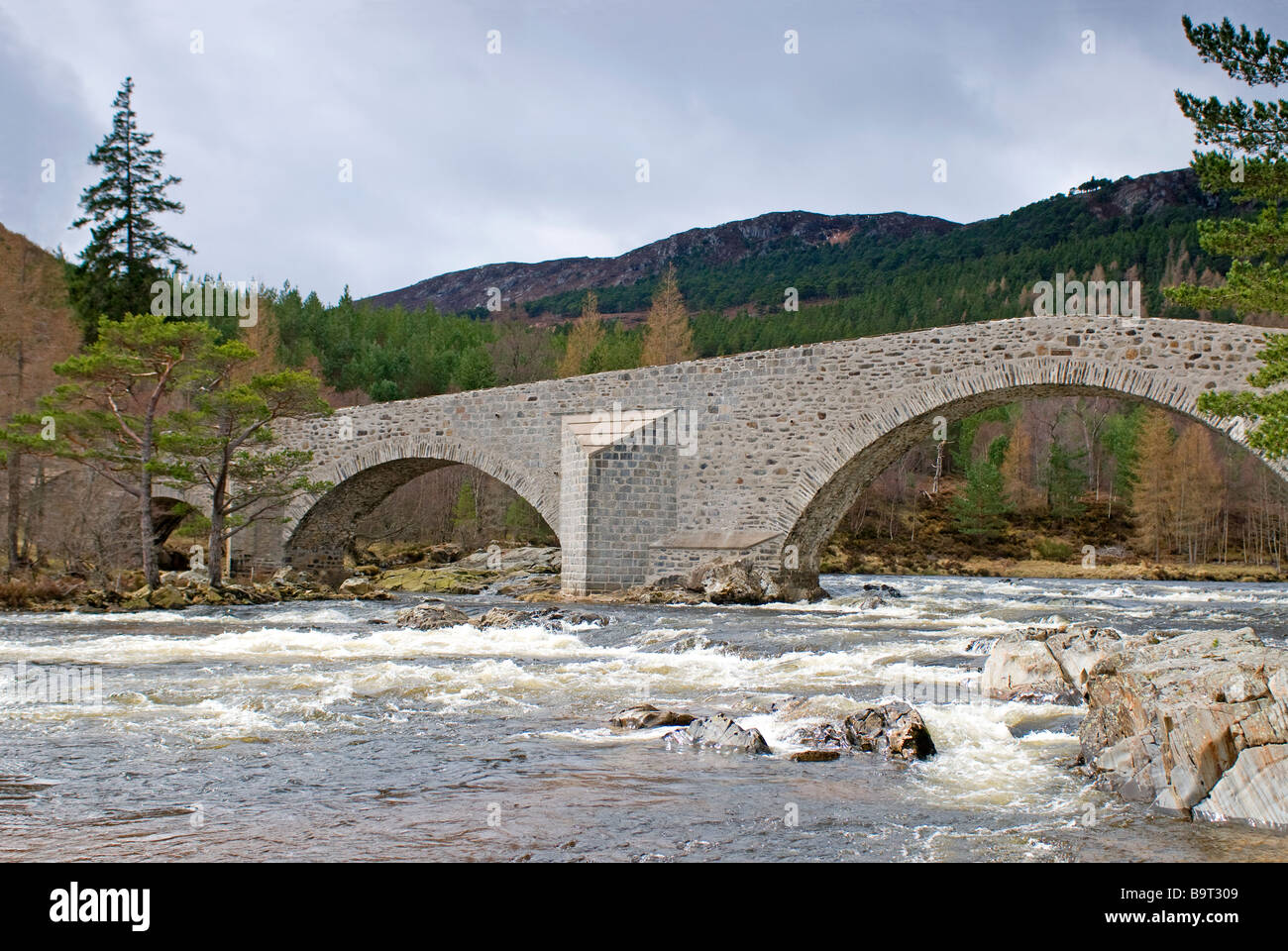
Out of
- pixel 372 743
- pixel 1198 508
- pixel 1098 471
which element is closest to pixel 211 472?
pixel 372 743

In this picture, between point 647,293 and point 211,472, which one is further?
point 647,293

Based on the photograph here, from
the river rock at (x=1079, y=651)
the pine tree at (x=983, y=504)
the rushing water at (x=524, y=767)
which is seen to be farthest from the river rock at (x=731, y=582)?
the pine tree at (x=983, y=504)

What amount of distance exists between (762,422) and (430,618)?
6185mm

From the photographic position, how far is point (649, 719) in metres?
6.43

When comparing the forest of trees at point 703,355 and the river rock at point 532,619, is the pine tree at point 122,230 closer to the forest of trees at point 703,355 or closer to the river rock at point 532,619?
the forest of trees at point 703,355

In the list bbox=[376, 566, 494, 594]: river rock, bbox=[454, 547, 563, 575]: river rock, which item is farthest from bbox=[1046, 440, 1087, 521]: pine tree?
bbox=[376, 566, 494, 594]: river rock

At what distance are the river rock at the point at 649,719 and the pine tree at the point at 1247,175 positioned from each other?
181 inches

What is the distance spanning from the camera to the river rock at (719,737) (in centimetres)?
578

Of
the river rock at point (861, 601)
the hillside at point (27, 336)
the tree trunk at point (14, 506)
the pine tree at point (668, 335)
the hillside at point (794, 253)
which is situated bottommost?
the river rock at point (861, 601)

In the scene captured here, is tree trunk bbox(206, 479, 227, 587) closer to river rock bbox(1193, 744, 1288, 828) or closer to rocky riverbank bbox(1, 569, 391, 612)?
rocky riverbank bbox(1, 569, 391, 612)

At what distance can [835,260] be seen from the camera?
112 metres

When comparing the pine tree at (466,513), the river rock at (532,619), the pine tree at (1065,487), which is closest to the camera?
the river rock at (532,619)
